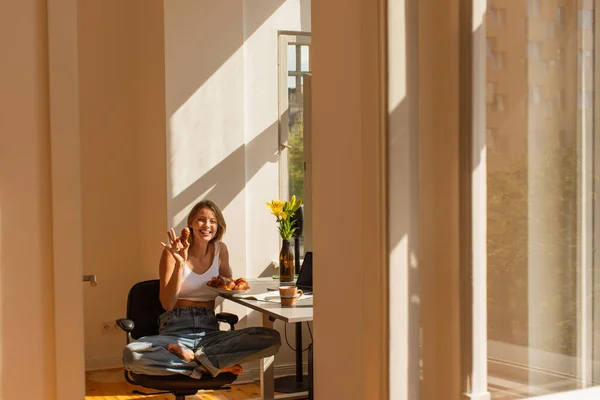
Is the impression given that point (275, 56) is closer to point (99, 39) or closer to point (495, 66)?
point (99, 39)

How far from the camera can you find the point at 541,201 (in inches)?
53.7

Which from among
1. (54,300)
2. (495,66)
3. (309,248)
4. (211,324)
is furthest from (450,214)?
(309,248)

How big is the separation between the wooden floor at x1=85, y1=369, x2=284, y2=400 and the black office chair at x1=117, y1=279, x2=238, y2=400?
684 millimetres

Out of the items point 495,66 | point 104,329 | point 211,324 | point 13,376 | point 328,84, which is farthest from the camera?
point 104,329

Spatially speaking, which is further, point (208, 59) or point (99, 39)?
point (99, 39)

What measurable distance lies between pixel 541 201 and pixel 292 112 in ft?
13.5

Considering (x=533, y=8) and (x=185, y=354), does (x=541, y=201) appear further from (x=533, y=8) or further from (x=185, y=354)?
(x=185, y=354)

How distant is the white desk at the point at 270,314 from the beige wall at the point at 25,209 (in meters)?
1.50

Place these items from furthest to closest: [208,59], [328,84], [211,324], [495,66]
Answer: [208,59]
[211,324]
[328,84]
[495,66]

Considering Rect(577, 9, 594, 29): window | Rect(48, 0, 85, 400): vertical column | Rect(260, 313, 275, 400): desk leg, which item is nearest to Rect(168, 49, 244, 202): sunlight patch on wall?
Rect(260, 313, 275, 400): desk leg

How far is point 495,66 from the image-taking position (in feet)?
4.70

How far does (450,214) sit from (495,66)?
1.01 feet

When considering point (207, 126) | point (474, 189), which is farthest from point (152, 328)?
point (474, 189)

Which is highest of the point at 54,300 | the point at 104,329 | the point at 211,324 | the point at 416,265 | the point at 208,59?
the point at 208,59
